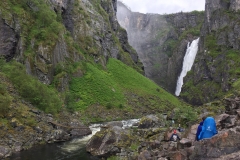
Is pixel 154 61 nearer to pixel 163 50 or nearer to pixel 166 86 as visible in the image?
pixel 163 50

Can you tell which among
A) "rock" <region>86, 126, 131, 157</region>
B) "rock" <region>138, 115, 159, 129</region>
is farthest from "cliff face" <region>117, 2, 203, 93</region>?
"rock" <region>86, 126, 131, 157</region>

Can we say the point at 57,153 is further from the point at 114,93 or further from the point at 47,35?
the point at 114,93

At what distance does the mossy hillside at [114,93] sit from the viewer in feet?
198

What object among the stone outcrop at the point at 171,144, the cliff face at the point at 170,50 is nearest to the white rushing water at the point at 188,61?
the cliff face at the point at 170,50

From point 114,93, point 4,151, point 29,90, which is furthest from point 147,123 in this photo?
point 114,93

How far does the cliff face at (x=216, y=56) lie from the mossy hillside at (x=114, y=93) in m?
24.1

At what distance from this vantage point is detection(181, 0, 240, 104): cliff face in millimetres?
97688

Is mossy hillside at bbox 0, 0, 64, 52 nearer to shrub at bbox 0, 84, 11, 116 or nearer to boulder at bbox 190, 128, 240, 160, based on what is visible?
shrub at bbox 0, 84, 11, 116

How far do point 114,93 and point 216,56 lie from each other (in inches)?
2295

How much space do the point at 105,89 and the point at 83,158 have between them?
135 ft

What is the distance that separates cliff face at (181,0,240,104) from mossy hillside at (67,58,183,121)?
79.0 feet

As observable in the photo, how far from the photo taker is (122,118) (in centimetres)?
6016

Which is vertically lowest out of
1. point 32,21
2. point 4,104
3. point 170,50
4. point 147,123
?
point 147,123

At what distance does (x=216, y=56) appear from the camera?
107500 millimetres
